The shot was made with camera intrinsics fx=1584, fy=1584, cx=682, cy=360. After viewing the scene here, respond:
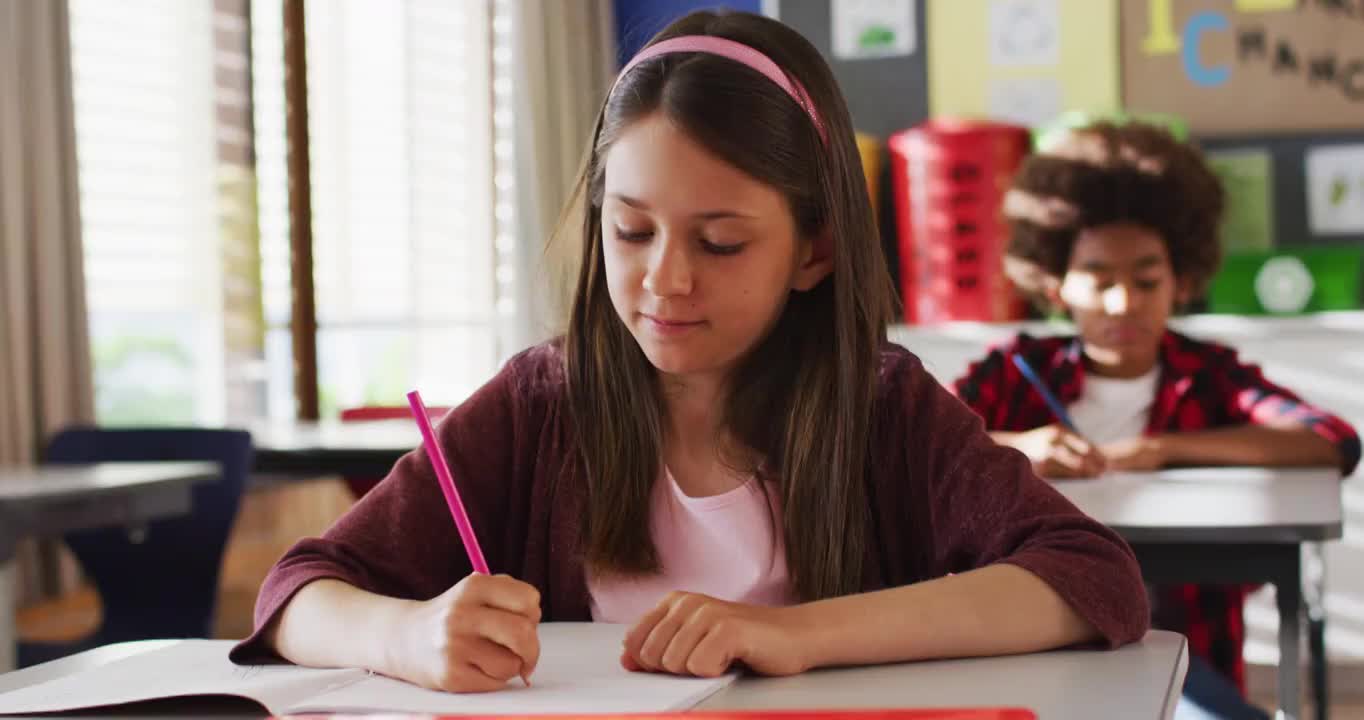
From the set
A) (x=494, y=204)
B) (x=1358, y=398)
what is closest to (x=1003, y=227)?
(x=1358, y=398)

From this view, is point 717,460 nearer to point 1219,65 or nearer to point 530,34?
point 1219,65

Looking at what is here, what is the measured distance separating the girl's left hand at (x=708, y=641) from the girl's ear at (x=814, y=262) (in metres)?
0.38

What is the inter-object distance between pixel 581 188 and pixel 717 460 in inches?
10.1

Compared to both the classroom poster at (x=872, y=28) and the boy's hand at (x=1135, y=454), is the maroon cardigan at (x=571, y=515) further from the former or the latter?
the classroom poster at (x=872, y=28)

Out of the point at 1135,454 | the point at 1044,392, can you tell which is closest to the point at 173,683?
the point at 1135,454

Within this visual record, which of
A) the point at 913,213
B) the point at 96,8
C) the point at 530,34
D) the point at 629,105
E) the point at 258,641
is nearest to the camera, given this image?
the point at 258,641

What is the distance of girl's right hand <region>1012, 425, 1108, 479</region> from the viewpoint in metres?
2.20

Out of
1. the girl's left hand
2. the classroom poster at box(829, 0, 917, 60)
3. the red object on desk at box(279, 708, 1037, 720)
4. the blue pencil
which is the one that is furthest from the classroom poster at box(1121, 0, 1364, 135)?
the red object on desk at box(279, 708, 1037, 720)

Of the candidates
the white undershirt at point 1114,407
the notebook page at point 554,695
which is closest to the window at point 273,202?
the white undershirt at point 1114,407

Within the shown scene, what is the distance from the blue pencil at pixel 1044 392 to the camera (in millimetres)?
2494

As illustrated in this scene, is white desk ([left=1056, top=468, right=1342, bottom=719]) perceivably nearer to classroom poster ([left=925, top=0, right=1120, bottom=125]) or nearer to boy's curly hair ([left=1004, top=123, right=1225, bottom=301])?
boy's curly hair ([left=1004, top=123, right=1225, bottom=301])

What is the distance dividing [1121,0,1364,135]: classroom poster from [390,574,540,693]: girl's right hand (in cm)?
326

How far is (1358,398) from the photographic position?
3484mm

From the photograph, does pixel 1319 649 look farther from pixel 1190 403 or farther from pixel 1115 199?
pixel 1115 199
